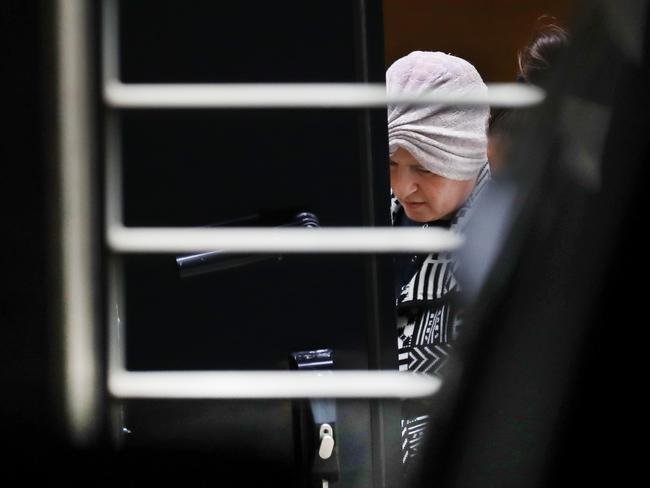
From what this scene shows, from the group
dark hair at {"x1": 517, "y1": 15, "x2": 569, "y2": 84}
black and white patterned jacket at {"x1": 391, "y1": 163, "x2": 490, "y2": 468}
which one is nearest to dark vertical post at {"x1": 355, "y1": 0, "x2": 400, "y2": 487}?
black and white patterned jacket at {"x1": 391, "y1": 163, "x2": 490, "y2": 468}

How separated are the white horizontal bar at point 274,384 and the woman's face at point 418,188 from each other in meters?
0.29

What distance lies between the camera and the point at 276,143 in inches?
61.2

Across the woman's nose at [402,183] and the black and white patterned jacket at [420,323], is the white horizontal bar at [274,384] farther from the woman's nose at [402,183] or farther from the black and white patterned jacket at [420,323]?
the woman's nose at [402,183]

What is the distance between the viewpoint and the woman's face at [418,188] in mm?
1583

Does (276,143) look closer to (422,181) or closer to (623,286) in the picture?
(422,181)

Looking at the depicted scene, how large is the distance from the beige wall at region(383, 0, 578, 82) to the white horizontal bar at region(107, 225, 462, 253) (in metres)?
0.32

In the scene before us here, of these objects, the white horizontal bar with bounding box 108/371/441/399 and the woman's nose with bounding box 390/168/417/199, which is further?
the woman's nose with bounding box 390/168/417/199

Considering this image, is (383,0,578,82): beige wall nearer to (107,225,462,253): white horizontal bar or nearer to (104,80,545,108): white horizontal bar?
(104,80,545,108): white horizontal bar

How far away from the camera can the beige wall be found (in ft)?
5.15

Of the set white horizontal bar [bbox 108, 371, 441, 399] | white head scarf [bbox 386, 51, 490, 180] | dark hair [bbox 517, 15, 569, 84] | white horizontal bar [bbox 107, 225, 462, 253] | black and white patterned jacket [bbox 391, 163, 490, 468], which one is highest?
dark hair [bbox 517, 15, 569, 84]

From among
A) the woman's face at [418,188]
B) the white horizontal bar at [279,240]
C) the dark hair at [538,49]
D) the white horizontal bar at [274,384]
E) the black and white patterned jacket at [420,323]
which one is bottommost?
the white horizontal bar at [274,384]

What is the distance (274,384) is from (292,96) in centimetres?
→ 50

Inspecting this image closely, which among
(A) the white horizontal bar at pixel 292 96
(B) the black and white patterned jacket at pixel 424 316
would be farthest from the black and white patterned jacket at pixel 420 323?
(A) the white horizontal bar at pixel 292 96

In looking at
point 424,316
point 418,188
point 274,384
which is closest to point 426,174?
point 418,188
